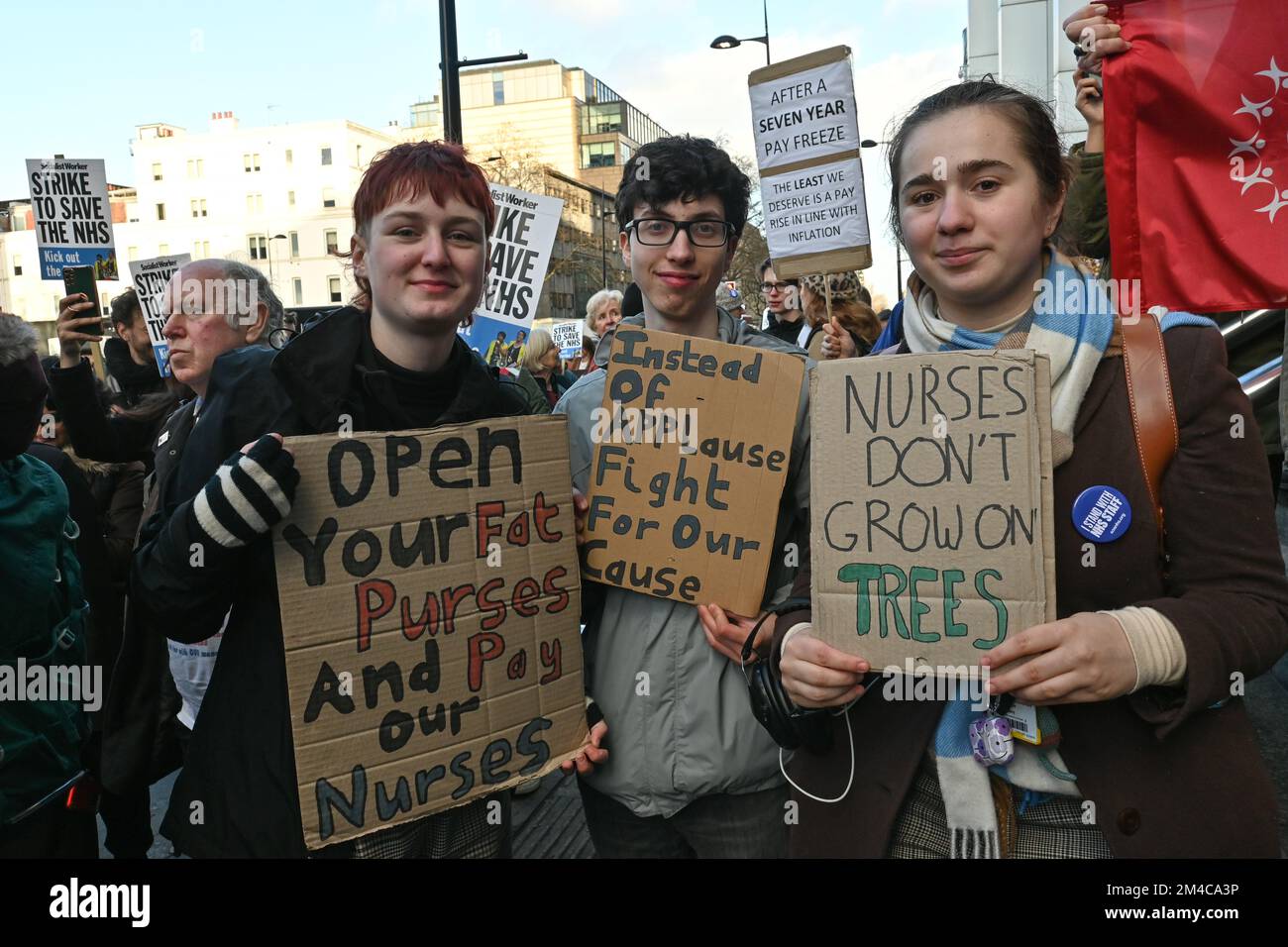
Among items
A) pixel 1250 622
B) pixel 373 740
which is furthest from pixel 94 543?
pixel 1250 622

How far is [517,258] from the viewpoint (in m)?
6.56

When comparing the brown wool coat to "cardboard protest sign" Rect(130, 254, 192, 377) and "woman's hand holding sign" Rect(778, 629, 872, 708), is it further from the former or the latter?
"cardboard protest sign" Rect(130, 254, 192, 377)

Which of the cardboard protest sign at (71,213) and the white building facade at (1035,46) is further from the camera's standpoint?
the white building facade at (1035,46)

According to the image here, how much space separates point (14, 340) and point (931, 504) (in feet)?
7.57

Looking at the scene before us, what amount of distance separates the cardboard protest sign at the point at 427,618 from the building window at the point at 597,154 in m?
110

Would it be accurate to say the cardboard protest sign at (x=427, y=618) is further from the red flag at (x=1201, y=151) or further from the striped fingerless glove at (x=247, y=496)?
the red flag at (x=1201, y=151)

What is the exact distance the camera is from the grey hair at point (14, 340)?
8.14ft

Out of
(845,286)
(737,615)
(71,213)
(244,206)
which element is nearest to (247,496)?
(737,615)

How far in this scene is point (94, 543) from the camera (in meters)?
3.39

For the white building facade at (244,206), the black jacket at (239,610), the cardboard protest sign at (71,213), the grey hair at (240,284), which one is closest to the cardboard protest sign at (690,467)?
the black jacket at (239,610)

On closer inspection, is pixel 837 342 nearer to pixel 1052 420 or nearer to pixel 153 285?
pixel 1052 420

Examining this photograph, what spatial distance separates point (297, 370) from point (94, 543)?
1.74 meters

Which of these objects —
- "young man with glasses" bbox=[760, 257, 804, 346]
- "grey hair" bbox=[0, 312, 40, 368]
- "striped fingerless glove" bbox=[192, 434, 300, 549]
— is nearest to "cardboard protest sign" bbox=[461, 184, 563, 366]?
"young man with glasses" bbox=[760, 257, 804, 346]

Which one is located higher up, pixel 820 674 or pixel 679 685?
pixel 820 674
